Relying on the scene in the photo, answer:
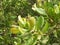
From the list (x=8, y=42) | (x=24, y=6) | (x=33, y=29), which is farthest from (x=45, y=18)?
(x=24, y=6)

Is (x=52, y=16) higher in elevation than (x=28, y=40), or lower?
higher

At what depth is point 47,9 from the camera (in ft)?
4.87

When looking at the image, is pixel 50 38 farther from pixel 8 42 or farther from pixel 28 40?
pixel 8 42

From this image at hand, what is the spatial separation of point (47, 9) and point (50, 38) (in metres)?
0.20

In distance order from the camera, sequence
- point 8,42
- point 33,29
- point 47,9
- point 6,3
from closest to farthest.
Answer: point 33,29 < point 47,9 < point 8,42 < point 6,3

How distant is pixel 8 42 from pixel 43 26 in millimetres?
1271

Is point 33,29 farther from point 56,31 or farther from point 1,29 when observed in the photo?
point 1,29

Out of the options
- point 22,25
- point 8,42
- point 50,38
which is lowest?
point 8,42

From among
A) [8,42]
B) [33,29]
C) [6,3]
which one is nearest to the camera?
[33,29]

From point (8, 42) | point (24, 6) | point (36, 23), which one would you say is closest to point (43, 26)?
point (36, 23)

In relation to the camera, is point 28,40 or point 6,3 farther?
point 6,3

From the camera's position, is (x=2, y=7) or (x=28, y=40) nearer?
(x=28, y=40)

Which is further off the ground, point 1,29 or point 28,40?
point 28,40

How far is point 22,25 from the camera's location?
4.66 feet
